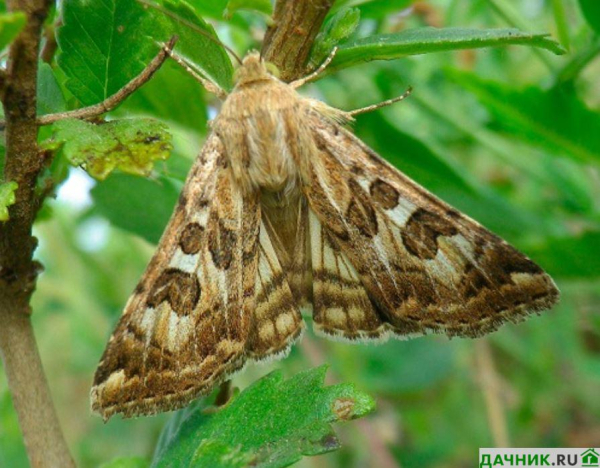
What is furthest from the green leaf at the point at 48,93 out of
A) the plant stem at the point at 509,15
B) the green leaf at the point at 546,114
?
the plant stem at the point at 509,15

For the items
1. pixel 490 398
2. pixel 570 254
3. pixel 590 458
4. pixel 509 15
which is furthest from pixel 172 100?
pixel 490 398

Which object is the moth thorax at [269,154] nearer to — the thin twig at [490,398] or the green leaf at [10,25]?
the green leaf at [10,25]

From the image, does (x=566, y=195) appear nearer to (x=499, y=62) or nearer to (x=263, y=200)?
(x=499, y=62)

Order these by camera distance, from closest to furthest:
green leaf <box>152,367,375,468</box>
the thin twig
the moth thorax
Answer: green leaf <box>152,367,375,468</box>
the moth thorax
the thin twig

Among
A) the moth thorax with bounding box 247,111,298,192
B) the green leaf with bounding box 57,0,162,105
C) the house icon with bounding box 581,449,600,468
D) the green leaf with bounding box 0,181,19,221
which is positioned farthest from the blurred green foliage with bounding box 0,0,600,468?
the house icon with bounding box 581,449,600,468

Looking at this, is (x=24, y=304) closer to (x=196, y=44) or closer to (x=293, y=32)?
(x=196, y=44)

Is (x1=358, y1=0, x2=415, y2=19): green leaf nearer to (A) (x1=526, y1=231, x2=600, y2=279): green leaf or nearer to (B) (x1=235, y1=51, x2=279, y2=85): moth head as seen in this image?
(B) (x1=235, y1=51, x2=279, y2=85): moth head
